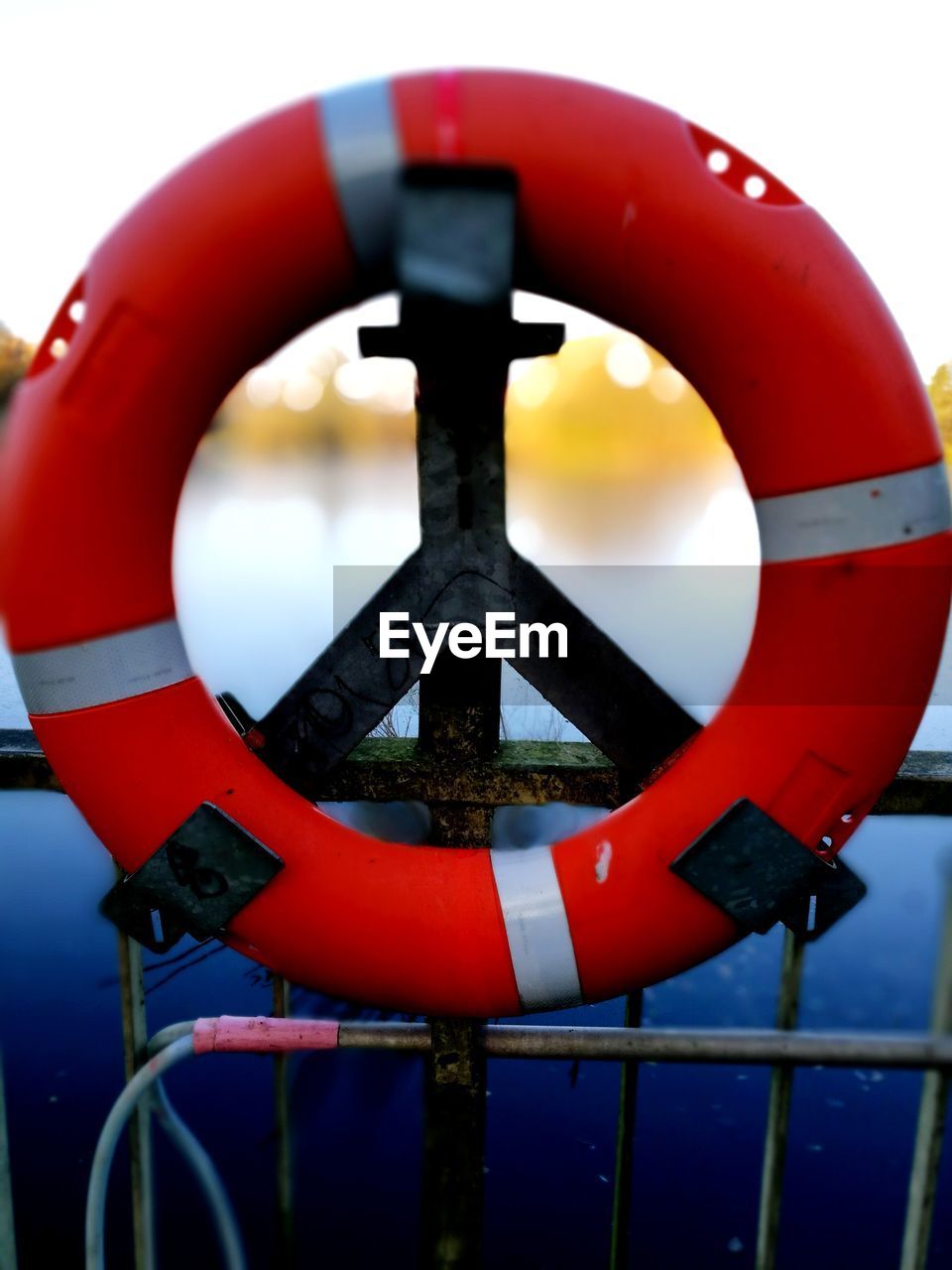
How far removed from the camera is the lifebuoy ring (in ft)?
2.02

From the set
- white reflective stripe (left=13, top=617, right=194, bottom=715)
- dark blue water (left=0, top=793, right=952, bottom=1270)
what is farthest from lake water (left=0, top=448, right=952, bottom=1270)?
white reflective stripe (left=13, top=617, right=194, bottom=715)

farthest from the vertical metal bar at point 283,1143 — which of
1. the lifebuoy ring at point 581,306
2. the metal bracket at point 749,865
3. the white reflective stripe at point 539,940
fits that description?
the metal bracket at point 749,865

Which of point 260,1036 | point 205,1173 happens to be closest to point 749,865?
point 260,1036

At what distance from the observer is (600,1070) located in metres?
2.74

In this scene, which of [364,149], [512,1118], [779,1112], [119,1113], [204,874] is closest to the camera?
[364,149]

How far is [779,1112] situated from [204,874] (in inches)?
28.1

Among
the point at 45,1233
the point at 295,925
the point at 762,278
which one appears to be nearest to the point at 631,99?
the point at 762,278

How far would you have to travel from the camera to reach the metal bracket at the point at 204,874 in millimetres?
705

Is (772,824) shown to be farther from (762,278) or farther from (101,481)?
(101,481)

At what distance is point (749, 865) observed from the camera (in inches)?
27.5

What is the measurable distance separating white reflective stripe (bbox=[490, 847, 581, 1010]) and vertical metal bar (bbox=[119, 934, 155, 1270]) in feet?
1.55

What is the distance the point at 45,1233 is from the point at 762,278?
2.87 metres

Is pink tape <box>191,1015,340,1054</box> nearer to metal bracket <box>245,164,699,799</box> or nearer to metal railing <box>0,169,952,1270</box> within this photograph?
metal railing <box>0,169,952,1270</box>

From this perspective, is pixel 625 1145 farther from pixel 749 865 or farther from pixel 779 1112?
pixel 749 865
